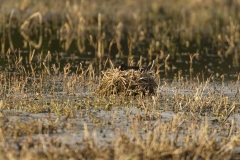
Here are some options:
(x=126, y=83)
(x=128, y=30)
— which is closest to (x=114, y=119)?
(x=126, y=83)

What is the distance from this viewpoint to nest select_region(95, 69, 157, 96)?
15625 millimetres

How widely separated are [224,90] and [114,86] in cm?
343

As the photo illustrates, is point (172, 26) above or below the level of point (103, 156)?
above

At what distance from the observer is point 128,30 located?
2962 centimetres

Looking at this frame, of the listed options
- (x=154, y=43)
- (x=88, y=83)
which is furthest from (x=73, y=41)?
(x=88, y=83)

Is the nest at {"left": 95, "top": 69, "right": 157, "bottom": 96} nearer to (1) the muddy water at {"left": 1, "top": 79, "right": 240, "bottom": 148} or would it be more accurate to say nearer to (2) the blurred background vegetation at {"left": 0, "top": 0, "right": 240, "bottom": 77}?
(1) the muddy water at {"left": 1, "top": 79, "right": 240, "bottom": 148}

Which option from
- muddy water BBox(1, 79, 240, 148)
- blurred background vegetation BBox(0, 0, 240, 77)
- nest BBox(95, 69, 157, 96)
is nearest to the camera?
muddy water BBox(1, 79, 240, 148)

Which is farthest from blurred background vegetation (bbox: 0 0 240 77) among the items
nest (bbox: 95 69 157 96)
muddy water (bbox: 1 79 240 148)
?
muddy water (bbox: 1 79 240 148)

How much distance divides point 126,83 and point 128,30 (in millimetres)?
14162

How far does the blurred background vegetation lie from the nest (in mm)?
3581

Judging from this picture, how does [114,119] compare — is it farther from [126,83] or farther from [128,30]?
[128,30]

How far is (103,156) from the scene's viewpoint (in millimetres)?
10109

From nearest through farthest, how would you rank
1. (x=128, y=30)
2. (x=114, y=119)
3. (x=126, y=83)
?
1. (x=114, y=119)
2. (x=126, y=83)
3. (x=128, y=30)

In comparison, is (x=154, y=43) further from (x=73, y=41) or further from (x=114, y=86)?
(x=114, y=86)
